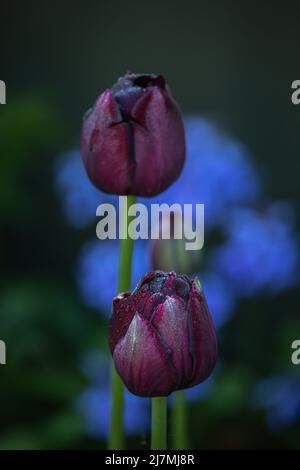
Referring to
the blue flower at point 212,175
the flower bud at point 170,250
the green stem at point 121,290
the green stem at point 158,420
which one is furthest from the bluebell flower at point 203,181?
the green stem at point 158,420

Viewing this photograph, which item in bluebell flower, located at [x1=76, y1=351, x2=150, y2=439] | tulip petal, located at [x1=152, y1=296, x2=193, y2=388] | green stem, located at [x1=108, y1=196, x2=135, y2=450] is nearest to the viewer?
tulip petal, located at [x1=152, y1=296, x2=193, y2=388]

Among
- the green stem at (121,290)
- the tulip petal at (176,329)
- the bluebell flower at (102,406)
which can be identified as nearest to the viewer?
the tulip petal at (176,329)

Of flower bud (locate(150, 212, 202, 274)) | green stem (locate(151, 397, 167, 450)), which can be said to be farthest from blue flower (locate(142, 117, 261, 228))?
green stem (locate(151, 397, 167, 450))

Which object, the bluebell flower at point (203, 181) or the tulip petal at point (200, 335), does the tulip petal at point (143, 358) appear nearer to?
the tulip petal at point (200, 335)

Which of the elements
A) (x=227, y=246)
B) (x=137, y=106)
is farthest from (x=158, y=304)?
(x=227, y=246)

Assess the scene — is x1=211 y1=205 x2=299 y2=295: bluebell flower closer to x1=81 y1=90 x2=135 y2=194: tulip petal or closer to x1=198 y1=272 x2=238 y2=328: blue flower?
x1=198 y1=272 x2=238 y2=328: blue flower

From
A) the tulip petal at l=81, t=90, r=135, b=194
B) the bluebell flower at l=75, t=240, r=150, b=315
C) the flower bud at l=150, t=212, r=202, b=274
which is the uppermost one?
the bluebell flower at l=75, t=240, r=150, b=315

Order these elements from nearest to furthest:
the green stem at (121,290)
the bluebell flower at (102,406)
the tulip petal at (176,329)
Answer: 1. the tulip petal at (176,329)
2. the green stem at (121,290)
3. the bluebell flower at (102,406)
